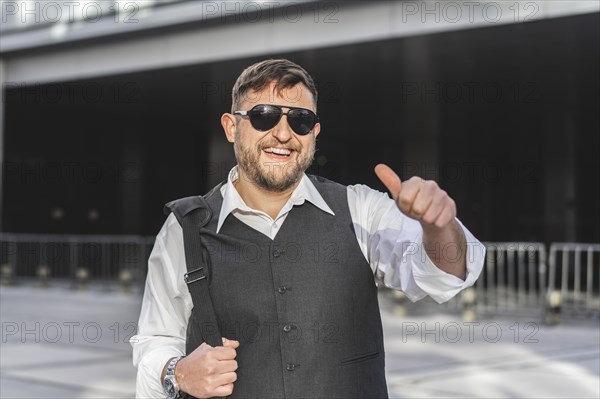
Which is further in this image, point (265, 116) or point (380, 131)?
point (380, 131)

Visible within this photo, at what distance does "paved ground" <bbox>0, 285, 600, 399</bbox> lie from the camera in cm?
759

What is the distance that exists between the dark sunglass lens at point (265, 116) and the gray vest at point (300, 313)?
1.00 ft

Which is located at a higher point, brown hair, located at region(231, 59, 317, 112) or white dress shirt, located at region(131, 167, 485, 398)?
brown hair, located at region(231, 59, 317, 112)

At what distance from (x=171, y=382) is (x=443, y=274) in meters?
0.79

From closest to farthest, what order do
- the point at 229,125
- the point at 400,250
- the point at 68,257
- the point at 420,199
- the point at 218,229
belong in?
the point at 420,199 → the point at 400,250 → the point at 218,229 → the point at 229,125 → the point at 68,257

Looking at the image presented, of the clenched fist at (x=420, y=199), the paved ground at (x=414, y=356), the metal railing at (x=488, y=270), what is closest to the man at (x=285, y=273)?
the clenched fist at (x=420, y=199)

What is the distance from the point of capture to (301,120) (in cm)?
256

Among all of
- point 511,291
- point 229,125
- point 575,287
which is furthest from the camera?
point 511,291

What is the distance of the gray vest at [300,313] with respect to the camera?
2396 mm

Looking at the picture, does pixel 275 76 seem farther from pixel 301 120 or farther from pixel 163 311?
pixel 163 311

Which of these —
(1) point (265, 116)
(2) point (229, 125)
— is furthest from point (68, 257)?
(1) point (265, 116)

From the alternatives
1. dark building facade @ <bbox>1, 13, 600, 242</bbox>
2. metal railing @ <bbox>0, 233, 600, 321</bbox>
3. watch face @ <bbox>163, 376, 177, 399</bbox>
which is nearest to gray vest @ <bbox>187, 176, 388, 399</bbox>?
watch face @ <bbox>163, 376, 177, 399</bbox>

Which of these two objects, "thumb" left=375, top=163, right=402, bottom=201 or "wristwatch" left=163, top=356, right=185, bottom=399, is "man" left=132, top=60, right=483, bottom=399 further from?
"thumb" left=375, top=163, right=402, bottom=201

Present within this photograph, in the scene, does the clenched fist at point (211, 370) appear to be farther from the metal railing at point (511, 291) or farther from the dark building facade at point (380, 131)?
the metal railing at point (511, 291)
